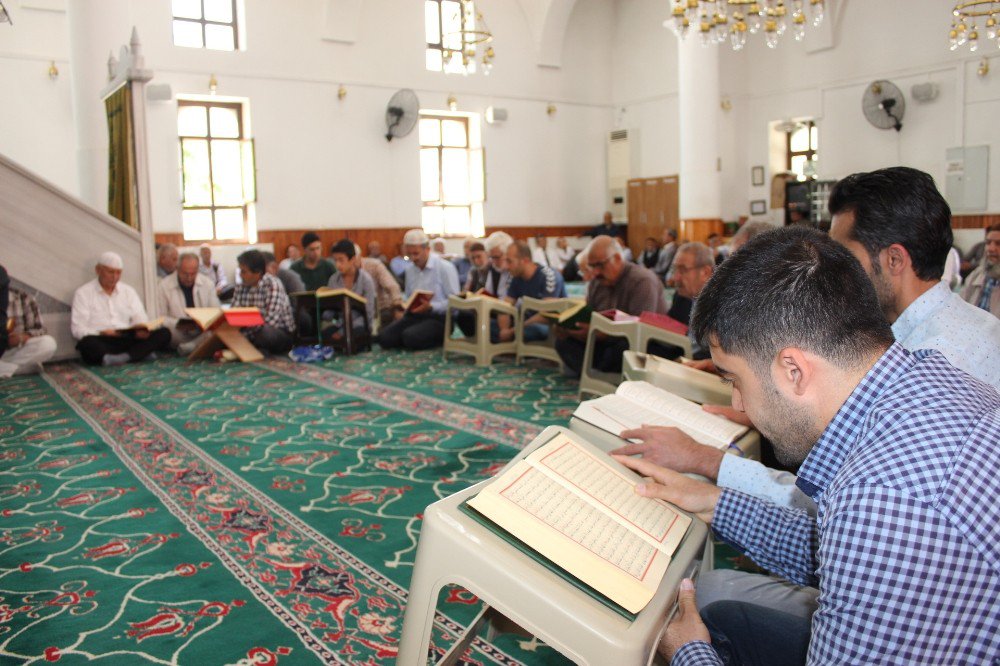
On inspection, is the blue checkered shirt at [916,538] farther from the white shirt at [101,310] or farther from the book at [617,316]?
the white shirt at [101,310]

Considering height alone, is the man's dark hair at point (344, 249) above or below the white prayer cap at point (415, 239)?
below

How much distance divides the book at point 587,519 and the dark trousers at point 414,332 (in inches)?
255

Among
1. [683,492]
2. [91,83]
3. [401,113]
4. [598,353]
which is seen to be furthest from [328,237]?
[683,492]

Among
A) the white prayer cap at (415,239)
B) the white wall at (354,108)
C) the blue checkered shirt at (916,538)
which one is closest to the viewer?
the blue checkered shirt at (916,538)

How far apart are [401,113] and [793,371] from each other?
1415cm

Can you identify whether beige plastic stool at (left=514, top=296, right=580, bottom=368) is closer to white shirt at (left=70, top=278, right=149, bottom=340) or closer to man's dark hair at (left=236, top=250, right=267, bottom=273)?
man's dark hair at (left=236, top=250, right=267, bottom=273)

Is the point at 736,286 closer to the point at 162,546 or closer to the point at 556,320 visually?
the point at 162,546

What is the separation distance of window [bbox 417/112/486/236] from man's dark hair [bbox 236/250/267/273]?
7.92 meters

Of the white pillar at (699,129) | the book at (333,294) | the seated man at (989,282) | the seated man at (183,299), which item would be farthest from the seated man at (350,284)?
the white pillar at (699,129)

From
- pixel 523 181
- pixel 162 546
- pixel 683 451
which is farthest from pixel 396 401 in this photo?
pixel 523 181

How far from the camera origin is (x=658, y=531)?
1436mm

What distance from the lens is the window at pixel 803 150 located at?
619 inches

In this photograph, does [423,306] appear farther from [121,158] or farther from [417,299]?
[121,158]

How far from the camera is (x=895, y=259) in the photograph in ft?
6.79
